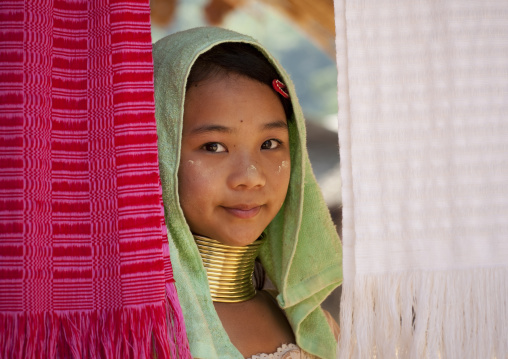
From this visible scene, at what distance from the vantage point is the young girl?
57.7 inches

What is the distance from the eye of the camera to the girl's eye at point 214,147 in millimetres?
1549

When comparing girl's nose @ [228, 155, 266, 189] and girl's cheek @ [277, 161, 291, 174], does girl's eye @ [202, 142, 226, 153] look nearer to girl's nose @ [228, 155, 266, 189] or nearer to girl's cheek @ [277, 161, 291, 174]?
girl's nose @ [228, 155, 266, 189]

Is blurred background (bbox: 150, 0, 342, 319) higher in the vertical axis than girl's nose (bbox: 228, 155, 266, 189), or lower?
higher

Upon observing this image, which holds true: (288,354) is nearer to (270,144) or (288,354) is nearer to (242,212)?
(242,212)

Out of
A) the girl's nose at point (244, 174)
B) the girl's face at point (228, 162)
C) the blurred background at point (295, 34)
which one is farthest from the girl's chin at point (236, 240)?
the blurred background at point (295, 34)

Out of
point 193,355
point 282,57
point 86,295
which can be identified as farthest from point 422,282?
point 282,57

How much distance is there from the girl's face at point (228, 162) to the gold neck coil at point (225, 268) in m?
0.03

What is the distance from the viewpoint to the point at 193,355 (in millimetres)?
1312

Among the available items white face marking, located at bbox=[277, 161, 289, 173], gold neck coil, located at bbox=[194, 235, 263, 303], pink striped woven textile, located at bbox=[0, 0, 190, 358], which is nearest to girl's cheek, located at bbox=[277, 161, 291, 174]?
white face marking, located at bbox=[277, 161, 289, 173]

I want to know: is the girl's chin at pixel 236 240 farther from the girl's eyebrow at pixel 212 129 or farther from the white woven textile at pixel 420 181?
the white woven textile at pixel 420 181

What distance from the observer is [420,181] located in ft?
3.80

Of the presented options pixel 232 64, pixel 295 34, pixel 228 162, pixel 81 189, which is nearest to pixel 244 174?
pixel 228 162

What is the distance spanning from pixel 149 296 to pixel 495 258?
0.63 meters

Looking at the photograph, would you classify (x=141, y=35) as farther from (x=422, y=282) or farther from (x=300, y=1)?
(x=300, y=1)
